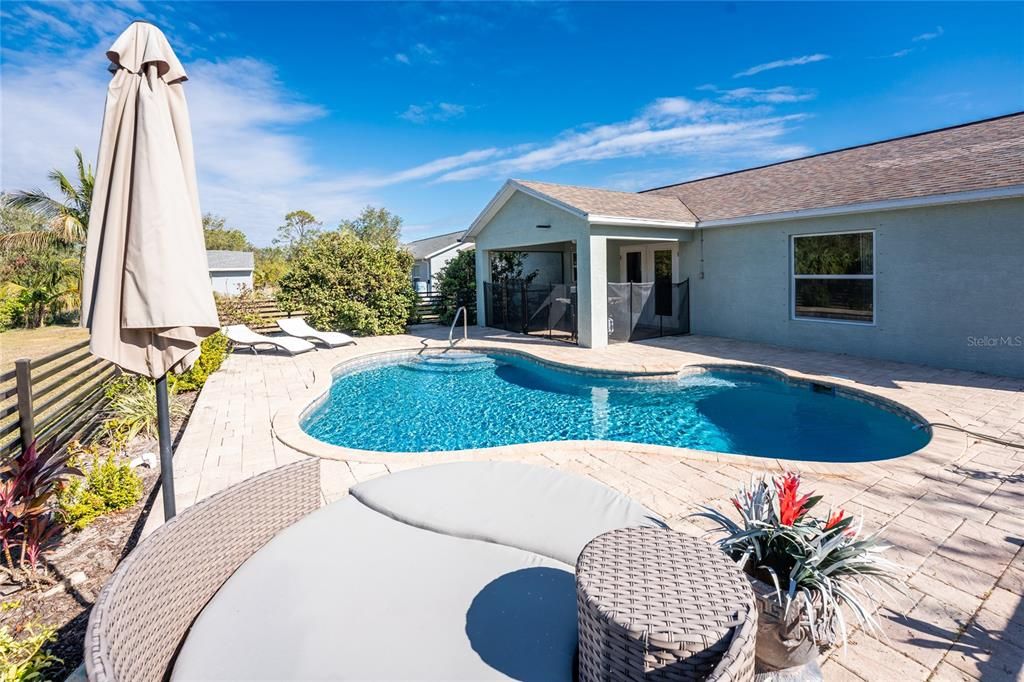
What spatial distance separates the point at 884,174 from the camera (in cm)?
1030

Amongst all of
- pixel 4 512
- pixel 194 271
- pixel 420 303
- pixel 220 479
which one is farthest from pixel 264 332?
pixel 194 271

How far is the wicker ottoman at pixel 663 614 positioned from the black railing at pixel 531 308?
11.4m

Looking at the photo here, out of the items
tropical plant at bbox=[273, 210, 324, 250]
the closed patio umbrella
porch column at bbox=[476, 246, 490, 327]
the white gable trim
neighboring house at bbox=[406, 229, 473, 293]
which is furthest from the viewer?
tropical plant at bbox=[273, 210, 324, 250]

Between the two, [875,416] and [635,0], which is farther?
[635,0]

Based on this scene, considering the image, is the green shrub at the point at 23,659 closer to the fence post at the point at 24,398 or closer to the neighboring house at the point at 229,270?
the fence post at the point at 24,398

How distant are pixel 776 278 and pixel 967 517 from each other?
8409 mm

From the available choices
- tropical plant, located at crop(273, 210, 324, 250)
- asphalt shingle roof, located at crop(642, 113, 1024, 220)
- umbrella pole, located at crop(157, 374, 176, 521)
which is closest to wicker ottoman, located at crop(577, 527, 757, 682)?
umbrella pole, located at crop(157, 374, 176, 521)

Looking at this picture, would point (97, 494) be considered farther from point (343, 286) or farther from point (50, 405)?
point (343, 286)

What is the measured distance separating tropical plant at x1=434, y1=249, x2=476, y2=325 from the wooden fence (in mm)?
11014

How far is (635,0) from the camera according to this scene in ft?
44.3

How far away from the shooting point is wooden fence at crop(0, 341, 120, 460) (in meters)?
4.38

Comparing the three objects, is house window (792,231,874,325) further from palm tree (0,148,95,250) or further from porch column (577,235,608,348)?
palm tree (0,148,95,250)

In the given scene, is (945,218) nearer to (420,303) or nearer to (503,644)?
(503,644)

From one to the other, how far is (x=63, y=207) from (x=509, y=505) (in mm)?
22492
